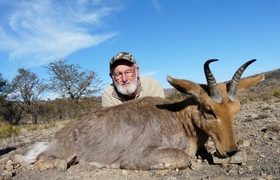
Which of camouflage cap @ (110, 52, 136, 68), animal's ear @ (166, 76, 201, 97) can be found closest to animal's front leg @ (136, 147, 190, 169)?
animal's ear @ (166, 76, 201, 97)

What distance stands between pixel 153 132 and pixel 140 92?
104 inches

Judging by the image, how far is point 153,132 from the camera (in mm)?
4555

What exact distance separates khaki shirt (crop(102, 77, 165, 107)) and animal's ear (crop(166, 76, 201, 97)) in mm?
2839

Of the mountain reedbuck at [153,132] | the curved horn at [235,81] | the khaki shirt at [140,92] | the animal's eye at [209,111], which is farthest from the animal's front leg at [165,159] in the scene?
the khaki shirt at [140,92]

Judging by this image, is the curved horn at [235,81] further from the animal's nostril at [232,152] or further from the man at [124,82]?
the man at [124,82]

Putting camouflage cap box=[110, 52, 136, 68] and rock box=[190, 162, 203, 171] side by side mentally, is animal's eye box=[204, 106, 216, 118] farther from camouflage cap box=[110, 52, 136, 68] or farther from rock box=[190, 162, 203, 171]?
camouflage cap box=[110, 52, 136, 68]

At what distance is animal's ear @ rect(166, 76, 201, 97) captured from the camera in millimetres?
4238

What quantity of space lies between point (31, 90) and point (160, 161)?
3323cm

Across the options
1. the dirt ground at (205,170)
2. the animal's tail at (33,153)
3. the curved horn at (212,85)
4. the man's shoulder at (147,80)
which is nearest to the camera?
the dirt ground at (205,170)

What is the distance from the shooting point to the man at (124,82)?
662cm

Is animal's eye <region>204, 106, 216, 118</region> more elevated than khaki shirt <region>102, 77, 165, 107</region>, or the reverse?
khaki shirt <region>102, 77, 165, 107</region>

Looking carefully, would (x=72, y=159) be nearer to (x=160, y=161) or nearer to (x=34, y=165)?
(x=34, y=165)

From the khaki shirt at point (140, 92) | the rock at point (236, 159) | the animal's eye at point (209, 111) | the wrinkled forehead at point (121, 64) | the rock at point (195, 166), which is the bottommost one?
the rock at point (195, 166)

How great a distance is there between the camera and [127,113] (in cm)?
495
